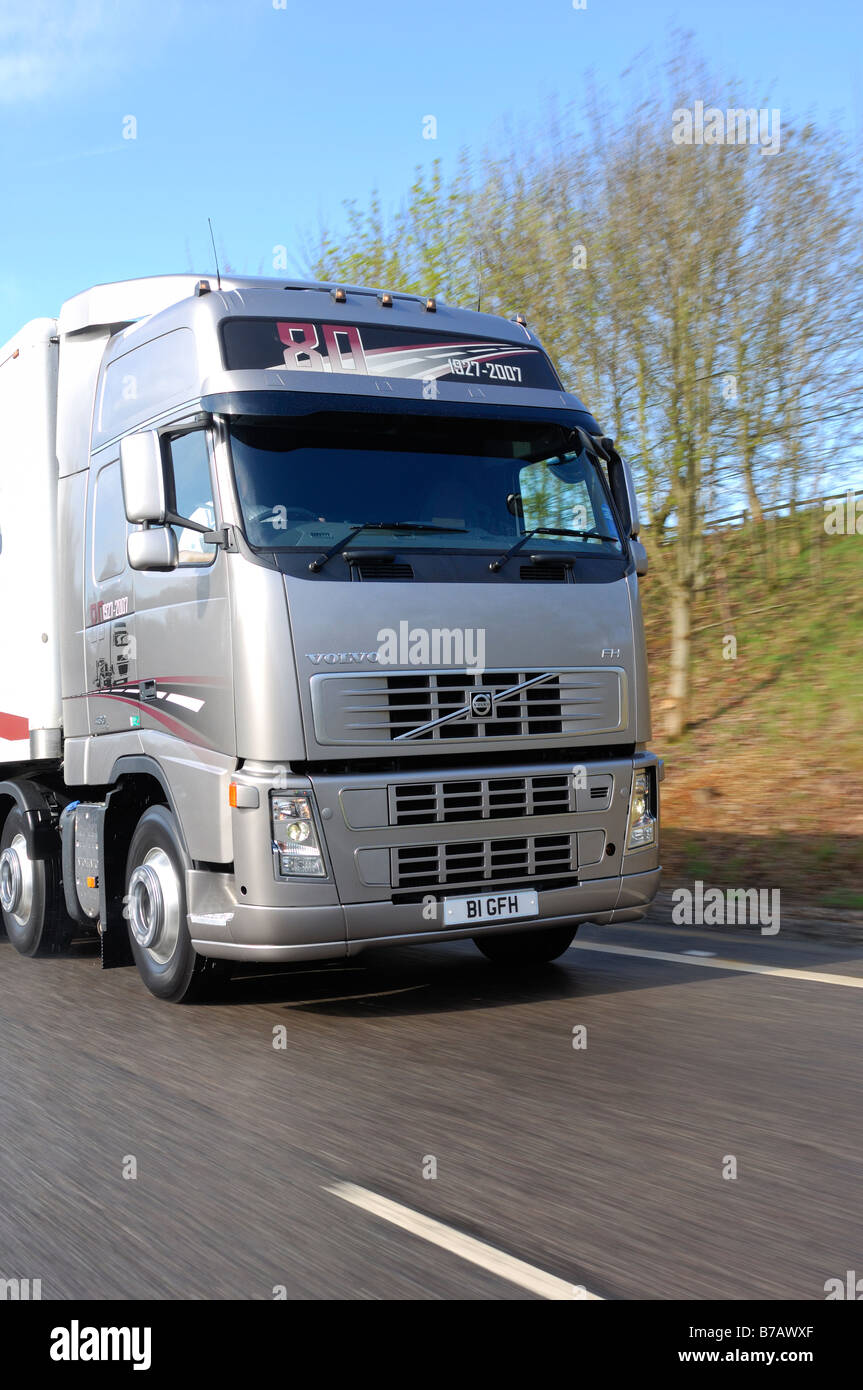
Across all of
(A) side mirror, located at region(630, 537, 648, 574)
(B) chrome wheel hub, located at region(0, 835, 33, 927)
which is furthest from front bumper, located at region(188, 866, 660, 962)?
(B) chrome wheel hub, located at region(0, 835, 33, 927)

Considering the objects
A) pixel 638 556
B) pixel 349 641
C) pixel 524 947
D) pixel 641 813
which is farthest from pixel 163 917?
pixel 638 556

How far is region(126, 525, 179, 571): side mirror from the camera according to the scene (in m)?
6.36

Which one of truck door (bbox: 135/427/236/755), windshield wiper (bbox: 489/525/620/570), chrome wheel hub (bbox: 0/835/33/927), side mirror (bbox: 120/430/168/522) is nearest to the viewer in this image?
truck door (bbox: 135/427/236/755)

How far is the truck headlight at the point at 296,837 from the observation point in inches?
237

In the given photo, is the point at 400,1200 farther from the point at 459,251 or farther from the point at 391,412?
the point at 459,251

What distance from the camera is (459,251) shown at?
A: 17.6 metres

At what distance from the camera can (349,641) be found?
609 centimetres

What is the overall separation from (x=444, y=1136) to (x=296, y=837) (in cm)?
181

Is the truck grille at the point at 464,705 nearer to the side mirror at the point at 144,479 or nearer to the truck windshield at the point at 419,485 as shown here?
the truck windshield at the point at 419,485

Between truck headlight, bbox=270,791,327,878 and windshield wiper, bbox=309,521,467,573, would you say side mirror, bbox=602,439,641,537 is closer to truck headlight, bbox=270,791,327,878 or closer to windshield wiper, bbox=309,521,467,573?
windshield wiper, bbox=309,521,467,573

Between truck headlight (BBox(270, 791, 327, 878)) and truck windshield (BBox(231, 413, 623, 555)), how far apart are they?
1137mm

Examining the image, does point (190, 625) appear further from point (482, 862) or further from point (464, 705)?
point (482, 862)

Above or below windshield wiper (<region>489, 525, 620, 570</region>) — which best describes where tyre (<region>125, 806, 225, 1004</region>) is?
below
